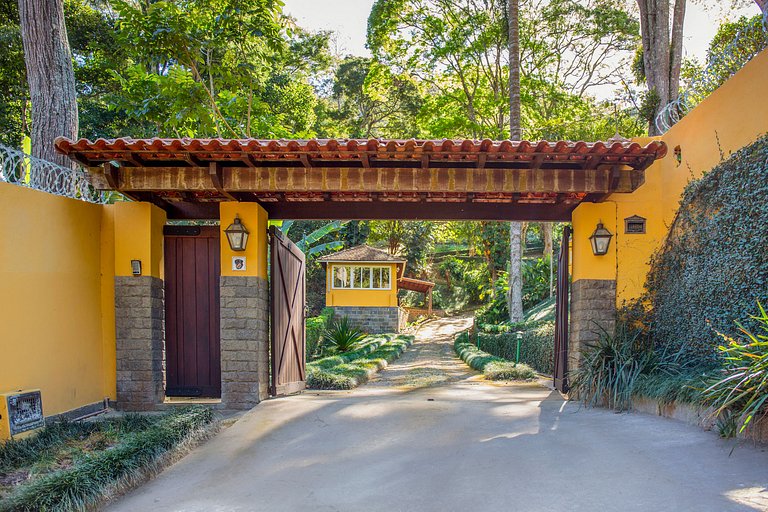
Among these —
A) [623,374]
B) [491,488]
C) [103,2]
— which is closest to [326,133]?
[103,2]

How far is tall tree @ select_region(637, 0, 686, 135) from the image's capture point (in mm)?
14172

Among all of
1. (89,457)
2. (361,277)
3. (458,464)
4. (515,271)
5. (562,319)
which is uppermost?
(515,271)

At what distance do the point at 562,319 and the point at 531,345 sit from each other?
20.9 ft

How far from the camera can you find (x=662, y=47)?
46.5 feet

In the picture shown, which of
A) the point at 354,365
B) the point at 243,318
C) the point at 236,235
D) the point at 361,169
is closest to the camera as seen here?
the point at 361,169

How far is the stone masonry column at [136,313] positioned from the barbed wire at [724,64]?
26.3ft

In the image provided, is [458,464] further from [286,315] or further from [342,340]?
[342,340]

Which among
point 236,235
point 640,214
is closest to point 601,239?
point 640,214

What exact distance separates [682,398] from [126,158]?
6.87m

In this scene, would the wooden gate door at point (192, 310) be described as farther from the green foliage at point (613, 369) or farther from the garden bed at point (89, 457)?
the green foliage at point (613, 369)

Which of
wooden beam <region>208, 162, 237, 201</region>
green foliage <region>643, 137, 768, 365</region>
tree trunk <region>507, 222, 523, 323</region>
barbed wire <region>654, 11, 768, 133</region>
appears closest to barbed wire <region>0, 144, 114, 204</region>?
wooden beam <region>208, 162, 237, 201</region>

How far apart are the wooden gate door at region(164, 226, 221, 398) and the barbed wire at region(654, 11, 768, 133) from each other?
23.9 feet

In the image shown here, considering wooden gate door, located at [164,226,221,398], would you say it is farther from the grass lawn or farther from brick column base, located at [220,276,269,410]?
the grass lawn

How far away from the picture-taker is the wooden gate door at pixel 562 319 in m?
8.05
